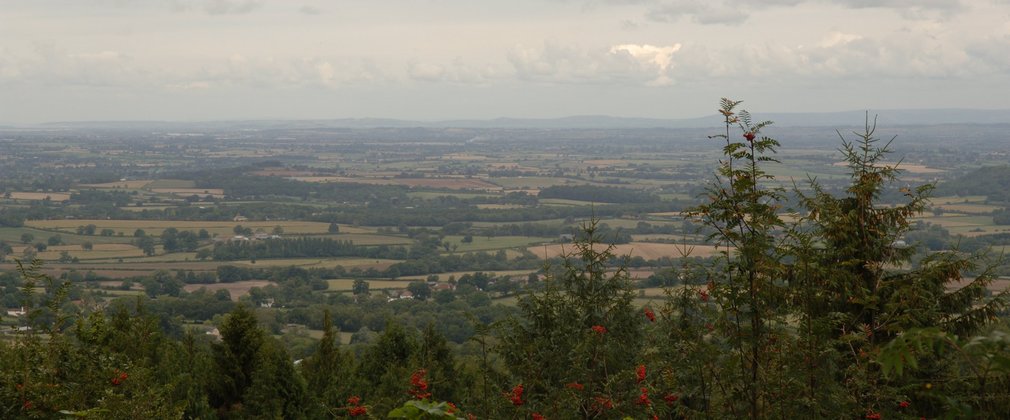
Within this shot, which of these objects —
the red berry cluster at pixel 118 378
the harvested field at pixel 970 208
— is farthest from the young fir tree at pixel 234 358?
the harvested field at pixel 970 208

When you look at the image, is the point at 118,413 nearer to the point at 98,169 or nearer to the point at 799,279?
the point at 799,279

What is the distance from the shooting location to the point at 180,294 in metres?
53.7

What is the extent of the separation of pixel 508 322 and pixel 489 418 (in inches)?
87.8

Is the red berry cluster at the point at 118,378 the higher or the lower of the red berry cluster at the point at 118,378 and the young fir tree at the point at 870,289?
the lower

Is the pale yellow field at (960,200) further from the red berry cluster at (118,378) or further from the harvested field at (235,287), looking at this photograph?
the red berry cluster at (118,378)

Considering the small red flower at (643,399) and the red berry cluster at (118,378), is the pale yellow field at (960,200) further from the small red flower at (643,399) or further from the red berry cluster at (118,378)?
the red berry cluster at (118,378)

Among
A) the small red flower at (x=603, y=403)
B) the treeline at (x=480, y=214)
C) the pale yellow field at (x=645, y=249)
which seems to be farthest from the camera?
the treeline at (x=480, y=214)

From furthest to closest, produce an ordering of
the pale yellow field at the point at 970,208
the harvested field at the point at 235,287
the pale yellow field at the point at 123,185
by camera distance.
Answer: the pale yellow field at the point at 123,185 < the pale yellow field at the point at 970,208 < the harvested field at the point at 235,287

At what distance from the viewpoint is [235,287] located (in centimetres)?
6150

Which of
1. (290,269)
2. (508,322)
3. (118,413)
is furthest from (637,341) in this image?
(290,269)

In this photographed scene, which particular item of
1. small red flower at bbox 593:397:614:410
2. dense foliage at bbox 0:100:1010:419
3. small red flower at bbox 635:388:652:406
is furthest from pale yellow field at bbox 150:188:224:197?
small red flower at bbox 635:388:652:406

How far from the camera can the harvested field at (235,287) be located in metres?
57.5

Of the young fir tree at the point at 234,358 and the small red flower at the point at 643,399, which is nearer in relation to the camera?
the small red flower at the point at 643,399

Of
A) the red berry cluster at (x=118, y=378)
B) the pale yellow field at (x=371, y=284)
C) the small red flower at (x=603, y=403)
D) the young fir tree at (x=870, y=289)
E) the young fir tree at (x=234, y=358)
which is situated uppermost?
the young fir tree at (x=870, y=289)
